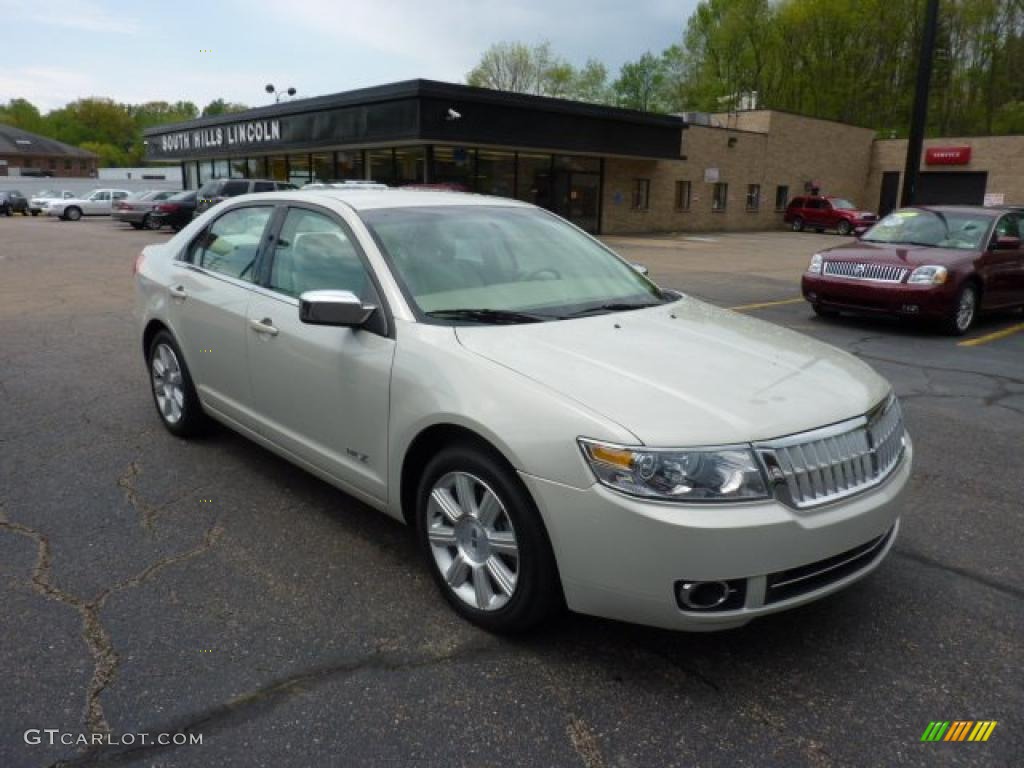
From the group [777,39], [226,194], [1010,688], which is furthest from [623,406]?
[777,39]

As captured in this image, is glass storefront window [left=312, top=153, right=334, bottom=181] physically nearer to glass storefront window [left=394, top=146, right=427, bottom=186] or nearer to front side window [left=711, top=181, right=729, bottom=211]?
glass storefront window [left=394, top=146, right=427, bottom=186]

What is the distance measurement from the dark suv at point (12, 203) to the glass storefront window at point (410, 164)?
26540 millimetres

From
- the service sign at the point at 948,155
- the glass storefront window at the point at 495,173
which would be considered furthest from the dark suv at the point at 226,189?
the service sign at the point at 948,155

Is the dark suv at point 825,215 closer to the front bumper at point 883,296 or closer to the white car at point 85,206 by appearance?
the front bumper at point 883,296

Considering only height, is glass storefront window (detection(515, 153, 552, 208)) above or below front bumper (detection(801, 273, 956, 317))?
above

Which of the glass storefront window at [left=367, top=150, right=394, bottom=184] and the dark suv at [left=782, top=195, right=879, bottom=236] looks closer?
the glass storefront window at [left=367, top=150, right=394, bottom=184]

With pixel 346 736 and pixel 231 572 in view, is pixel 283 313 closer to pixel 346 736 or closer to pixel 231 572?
pixel 231 572

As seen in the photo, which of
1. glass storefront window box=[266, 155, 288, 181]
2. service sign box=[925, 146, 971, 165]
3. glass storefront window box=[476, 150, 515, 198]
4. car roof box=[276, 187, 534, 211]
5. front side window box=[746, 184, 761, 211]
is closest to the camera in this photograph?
car roof box=[276, 187, 534, 211]

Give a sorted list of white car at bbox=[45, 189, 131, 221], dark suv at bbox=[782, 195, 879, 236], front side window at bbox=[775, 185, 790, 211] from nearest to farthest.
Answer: dark suv at bbox=[782, 195, 879, 236] < white car at bbox=[45, 189, 131, 221] < front side window at bbox=[775, 185, 790, 211]

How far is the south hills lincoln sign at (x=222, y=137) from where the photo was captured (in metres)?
30.6

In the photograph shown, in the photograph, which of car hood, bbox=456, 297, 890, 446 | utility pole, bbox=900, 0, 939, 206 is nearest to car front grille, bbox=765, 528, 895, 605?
car hood, bbox=456, 297, 890, 446

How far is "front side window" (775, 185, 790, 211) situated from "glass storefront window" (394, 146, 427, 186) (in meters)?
20.9

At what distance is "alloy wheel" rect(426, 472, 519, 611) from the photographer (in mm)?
2869

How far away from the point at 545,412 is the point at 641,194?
32.0 meters
